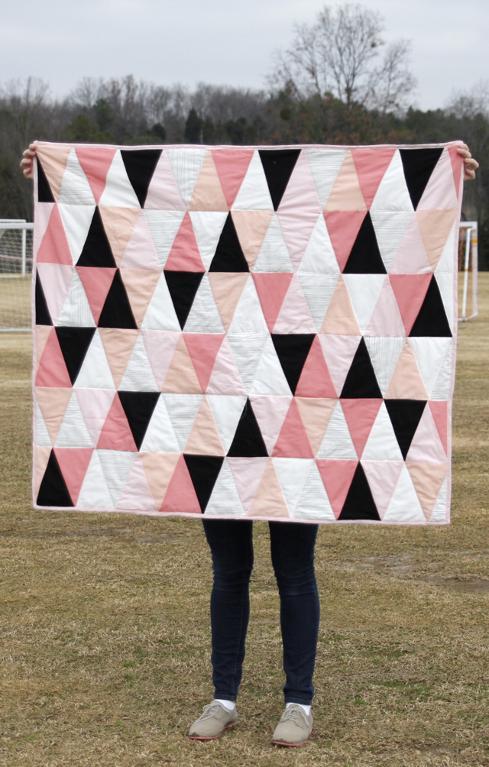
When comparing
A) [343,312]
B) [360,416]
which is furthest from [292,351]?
[360,416]

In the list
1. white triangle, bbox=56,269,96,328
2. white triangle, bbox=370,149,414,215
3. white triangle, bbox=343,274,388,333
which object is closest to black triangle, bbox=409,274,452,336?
white triangle, bbox=343,274,388,333

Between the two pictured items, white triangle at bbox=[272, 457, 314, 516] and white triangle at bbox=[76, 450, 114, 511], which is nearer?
white triangle at bbox=[272, 457, 314, 516]

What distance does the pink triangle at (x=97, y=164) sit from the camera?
4066 millimetres

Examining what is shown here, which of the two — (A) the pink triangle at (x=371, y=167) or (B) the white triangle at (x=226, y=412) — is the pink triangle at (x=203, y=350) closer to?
(B) the white triangle at (x=226, y=412)

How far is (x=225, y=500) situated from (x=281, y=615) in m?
0.45

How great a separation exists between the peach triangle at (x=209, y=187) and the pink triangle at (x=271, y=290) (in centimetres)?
27

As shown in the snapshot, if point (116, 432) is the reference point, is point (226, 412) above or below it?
above

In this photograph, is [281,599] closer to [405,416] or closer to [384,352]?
A: [405,416]

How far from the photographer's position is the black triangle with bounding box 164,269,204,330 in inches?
159

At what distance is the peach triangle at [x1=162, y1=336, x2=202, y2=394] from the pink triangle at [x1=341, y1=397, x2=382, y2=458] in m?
0.52

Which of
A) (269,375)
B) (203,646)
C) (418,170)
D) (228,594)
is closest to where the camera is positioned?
(418,170)

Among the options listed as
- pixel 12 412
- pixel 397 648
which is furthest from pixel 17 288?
pixel 397 648

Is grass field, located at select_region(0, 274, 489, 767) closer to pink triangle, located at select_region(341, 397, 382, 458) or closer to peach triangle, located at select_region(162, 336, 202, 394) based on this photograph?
pink triangle, located at select_region(341, 397, 382, 458)

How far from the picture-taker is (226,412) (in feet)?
13.2
